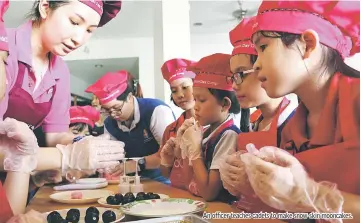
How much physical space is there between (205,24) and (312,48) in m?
0.72

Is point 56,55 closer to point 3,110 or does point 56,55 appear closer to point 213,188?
point 3,110

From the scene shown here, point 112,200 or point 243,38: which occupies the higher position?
point 243,38

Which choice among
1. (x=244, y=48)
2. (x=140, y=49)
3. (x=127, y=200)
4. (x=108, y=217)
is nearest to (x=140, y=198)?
(x=127, y=200)

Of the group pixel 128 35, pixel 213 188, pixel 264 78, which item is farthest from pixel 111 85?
pixel 264 78

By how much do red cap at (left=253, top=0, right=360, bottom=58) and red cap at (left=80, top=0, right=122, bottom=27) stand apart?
636mm

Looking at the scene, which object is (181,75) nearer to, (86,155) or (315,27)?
(86,155)

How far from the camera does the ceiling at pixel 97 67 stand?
127cm

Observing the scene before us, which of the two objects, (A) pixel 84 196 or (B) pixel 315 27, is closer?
(B) pixel 315 27

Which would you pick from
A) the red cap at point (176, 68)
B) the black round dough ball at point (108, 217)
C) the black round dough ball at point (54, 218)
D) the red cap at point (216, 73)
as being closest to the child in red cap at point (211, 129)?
the red cap at point (216, 73)

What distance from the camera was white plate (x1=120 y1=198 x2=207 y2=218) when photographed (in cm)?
94

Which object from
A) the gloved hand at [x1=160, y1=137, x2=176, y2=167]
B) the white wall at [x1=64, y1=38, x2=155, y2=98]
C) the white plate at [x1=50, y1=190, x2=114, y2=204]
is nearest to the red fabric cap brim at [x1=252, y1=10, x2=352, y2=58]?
the white wall at [x1=64, y1=38, x2=155, y2=98]

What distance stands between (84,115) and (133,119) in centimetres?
41

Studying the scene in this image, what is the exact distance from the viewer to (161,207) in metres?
1.02

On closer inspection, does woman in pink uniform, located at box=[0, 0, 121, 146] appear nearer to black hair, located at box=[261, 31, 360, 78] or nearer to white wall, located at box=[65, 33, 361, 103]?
white wall, located at box=[65, 33, 361, 103]
